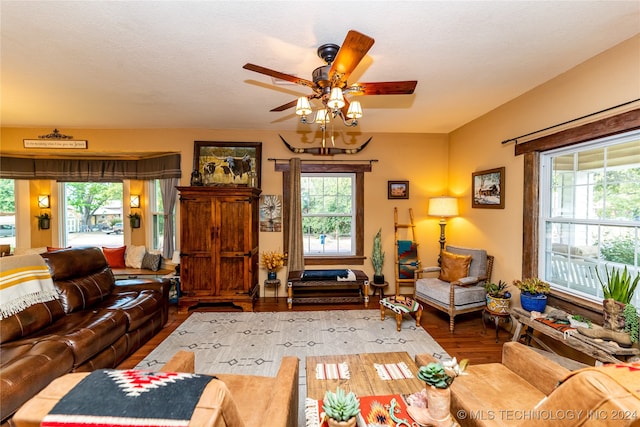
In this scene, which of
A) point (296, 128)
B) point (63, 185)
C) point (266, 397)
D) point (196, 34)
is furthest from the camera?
point (63, 185)

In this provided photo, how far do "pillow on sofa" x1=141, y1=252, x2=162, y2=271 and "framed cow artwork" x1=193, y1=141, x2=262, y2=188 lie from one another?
59.1 inches

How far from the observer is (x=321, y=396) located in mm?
1605

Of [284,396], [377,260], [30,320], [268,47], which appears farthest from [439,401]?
[377,260]

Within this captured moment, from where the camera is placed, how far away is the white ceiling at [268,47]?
1787 mm

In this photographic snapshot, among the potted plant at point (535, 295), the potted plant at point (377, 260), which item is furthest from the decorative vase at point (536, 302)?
the potted plant at point (377, 260)

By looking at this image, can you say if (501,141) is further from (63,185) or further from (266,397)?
(63,185)

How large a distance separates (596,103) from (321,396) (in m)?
3.13

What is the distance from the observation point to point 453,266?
3787 mm

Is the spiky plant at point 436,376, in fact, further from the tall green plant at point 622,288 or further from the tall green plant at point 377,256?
the tall green plant at point 377,256

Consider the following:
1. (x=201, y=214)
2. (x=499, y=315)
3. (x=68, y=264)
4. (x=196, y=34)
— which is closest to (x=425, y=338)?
(x=499, y=315)

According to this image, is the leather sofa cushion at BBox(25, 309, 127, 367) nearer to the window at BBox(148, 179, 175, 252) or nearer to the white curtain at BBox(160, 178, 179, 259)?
the white curtain at BBox(160, 178, 179, 259)

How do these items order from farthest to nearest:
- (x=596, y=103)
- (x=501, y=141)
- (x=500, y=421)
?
1. (x=501, y=141)
2. (x=596, y=103)
3. (x=500, y=421)

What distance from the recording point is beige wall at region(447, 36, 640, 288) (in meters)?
2.22

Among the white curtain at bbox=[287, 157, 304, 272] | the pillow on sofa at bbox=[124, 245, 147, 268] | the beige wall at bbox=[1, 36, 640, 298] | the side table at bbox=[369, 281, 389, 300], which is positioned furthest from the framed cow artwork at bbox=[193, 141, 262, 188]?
the side table at bbox=[369, 281, 389, 300]
